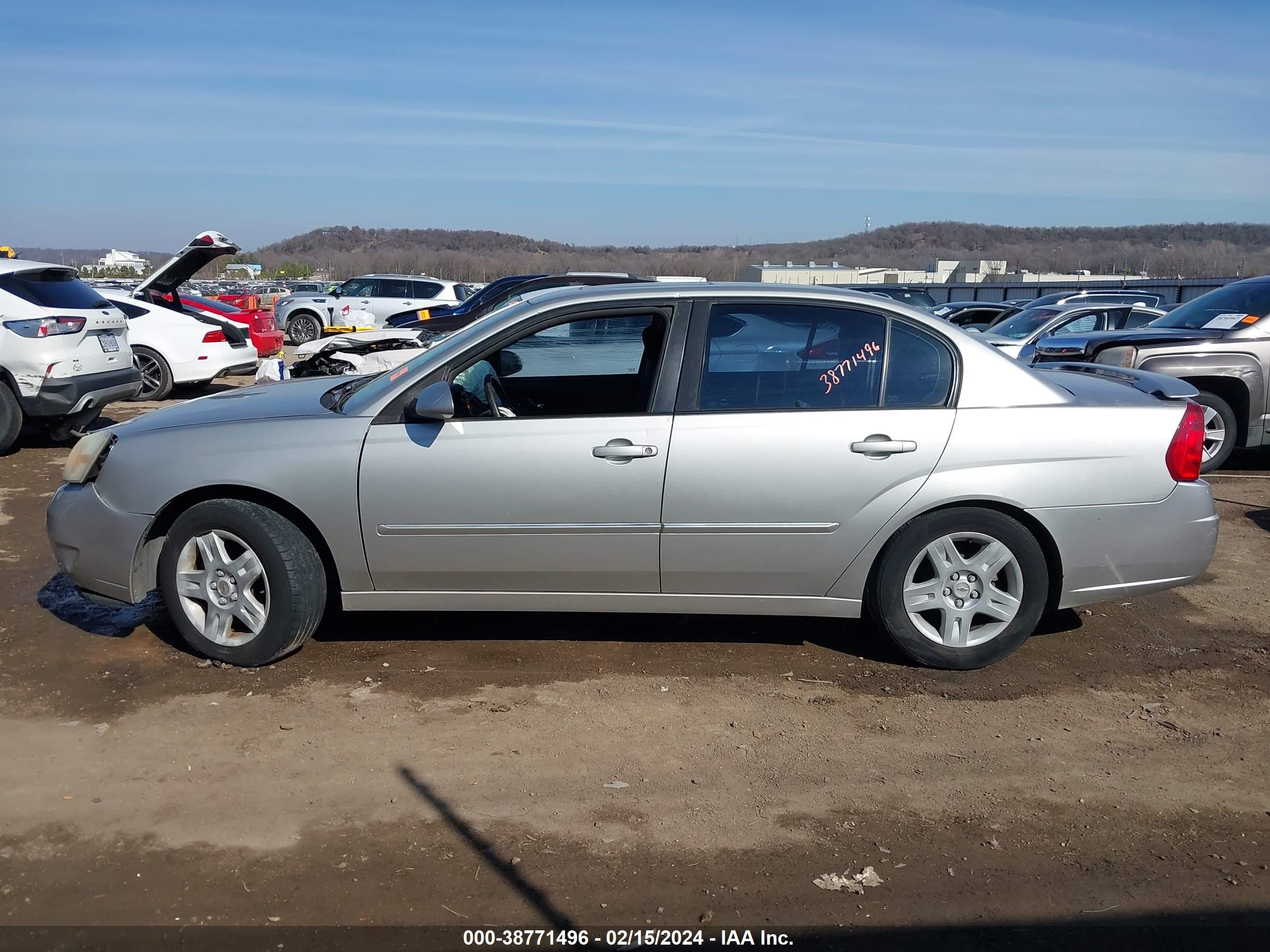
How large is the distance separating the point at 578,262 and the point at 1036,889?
61.9 m

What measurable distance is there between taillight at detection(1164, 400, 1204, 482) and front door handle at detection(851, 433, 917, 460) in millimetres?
1198

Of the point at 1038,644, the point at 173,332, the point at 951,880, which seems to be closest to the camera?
the point at 951,880

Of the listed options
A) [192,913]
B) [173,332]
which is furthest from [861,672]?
[173,332]

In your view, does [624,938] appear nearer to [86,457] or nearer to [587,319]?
[587,319]

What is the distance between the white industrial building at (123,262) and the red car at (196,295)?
65.9 m

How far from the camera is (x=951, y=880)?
3.09m

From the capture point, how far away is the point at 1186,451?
15.0ft

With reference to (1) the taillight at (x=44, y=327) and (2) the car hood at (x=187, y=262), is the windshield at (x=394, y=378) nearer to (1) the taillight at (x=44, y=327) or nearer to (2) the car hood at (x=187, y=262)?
(1) the taillight at (x=44, y=327)

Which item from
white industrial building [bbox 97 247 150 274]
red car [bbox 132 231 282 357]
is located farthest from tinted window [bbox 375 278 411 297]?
white industrial building [bbox 97 247 150 274]

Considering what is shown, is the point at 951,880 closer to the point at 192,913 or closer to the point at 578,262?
the point at 192,913

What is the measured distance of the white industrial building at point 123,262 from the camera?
258ft

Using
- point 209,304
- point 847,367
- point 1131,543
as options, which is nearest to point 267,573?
point 847,367

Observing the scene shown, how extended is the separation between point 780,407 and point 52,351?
7511mm

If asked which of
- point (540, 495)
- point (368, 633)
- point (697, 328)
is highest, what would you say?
point (697, 328)
